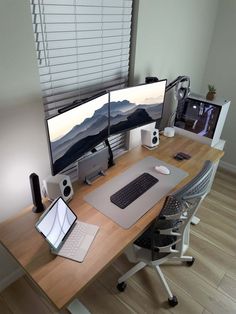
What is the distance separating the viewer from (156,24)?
74.7 inches

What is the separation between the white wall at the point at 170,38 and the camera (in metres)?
1.83

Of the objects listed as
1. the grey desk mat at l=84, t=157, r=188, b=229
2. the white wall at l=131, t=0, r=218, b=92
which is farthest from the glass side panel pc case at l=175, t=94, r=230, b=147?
the grey desk mat at l=84, t=157, r=188, b=229

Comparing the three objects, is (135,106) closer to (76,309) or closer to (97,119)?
(97,119)

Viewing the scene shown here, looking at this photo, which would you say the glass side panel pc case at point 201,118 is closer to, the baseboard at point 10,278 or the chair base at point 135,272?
the chair base at point 135,272

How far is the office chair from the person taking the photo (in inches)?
48.1

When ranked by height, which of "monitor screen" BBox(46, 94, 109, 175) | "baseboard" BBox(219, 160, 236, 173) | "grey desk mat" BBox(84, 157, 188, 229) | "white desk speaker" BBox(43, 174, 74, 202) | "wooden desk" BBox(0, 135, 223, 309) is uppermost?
"monitor screen" BBox(46, 94, 109, 175)

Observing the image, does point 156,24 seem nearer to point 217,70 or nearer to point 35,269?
point 217,70

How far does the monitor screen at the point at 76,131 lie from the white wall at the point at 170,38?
0.55 metres

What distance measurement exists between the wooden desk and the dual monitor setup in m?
0.30

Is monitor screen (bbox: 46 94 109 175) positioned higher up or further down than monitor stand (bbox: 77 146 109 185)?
higher up

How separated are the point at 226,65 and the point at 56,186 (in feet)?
7.93

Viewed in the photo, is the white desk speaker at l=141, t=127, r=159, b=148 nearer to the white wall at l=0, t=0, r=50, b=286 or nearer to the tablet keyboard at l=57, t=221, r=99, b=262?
the white wall at l=0, t=0, r=50, b=286

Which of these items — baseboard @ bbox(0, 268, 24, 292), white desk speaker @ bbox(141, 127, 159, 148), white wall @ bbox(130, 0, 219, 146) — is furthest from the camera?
white desk speaker @ bbox(141, 127, 159, 148)

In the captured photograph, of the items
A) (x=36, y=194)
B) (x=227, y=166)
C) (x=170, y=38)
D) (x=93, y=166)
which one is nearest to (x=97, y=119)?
(x=93, y=166)
